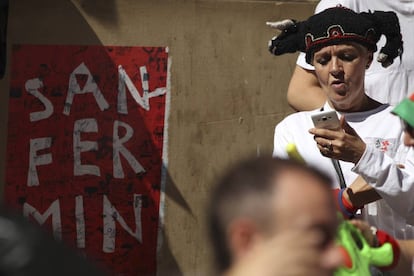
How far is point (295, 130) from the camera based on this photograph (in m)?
4.35

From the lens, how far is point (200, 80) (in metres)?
6.05

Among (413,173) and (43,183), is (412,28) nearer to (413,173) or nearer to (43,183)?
(413,173)

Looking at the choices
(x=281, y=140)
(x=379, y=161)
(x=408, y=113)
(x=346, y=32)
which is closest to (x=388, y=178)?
(x=379, y=161)

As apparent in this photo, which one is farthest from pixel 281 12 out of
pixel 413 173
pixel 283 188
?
pixel 283 188

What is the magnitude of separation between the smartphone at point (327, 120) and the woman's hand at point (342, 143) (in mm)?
24

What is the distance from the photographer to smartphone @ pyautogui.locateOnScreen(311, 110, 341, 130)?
3.95 metres

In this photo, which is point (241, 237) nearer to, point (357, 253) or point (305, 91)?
point (357, 253)

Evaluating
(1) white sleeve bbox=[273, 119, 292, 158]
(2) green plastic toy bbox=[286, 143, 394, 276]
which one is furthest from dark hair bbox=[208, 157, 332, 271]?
(1) white sleeve bbox=[273, 119, 292, 158]

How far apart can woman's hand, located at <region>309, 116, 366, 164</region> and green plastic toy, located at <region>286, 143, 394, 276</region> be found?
84 cm

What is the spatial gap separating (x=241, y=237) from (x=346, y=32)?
258cm

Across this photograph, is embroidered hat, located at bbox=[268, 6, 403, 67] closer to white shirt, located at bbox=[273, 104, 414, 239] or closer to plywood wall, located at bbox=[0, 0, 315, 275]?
white shirt, located at bbox=[273, 104, 414, 239]

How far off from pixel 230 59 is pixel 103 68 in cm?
77

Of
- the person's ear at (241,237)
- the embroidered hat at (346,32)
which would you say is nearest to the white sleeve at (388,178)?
the embroidered hat at (346,32)

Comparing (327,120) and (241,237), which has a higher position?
(327,120)
